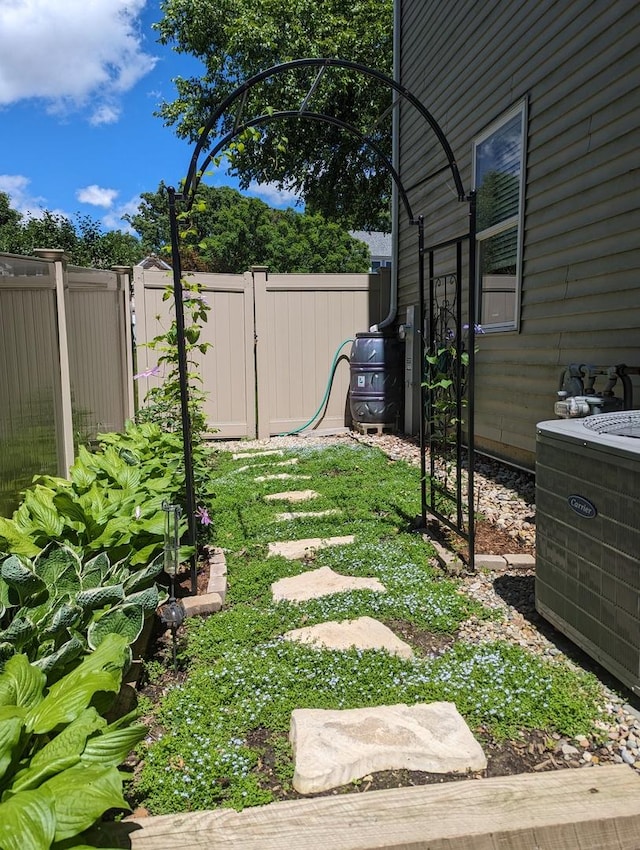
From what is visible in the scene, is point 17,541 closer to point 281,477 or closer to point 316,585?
point 316,585

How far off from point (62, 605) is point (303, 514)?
6.96 ft

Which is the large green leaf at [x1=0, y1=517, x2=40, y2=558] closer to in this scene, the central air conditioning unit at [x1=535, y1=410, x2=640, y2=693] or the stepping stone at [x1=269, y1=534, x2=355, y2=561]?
the stepping stone at [x1=269, y1=534, x2=355, y2=561]

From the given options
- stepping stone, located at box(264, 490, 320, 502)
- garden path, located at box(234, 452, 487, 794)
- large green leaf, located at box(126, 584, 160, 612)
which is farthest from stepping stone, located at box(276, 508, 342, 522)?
garden path, located at box(234, 452, 487, 794)

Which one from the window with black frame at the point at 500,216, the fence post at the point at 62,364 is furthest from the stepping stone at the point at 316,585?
the window with black frame at the point at 500,216

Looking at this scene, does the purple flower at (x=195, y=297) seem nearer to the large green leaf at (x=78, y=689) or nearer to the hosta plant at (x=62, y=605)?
the hosta plant at (x=62, y=605)

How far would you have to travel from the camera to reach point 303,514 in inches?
152

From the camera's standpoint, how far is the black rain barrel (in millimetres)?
6660

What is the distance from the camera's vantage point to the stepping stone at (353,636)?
2195 mm

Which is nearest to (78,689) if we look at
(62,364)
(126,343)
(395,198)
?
(62,364)

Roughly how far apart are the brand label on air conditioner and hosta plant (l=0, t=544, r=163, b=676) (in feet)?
4.54

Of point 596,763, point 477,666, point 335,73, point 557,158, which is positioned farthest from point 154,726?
point 335,73

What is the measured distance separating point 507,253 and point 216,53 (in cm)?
983

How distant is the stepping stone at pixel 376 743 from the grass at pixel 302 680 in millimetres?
49

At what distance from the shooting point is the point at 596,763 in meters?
1.62
